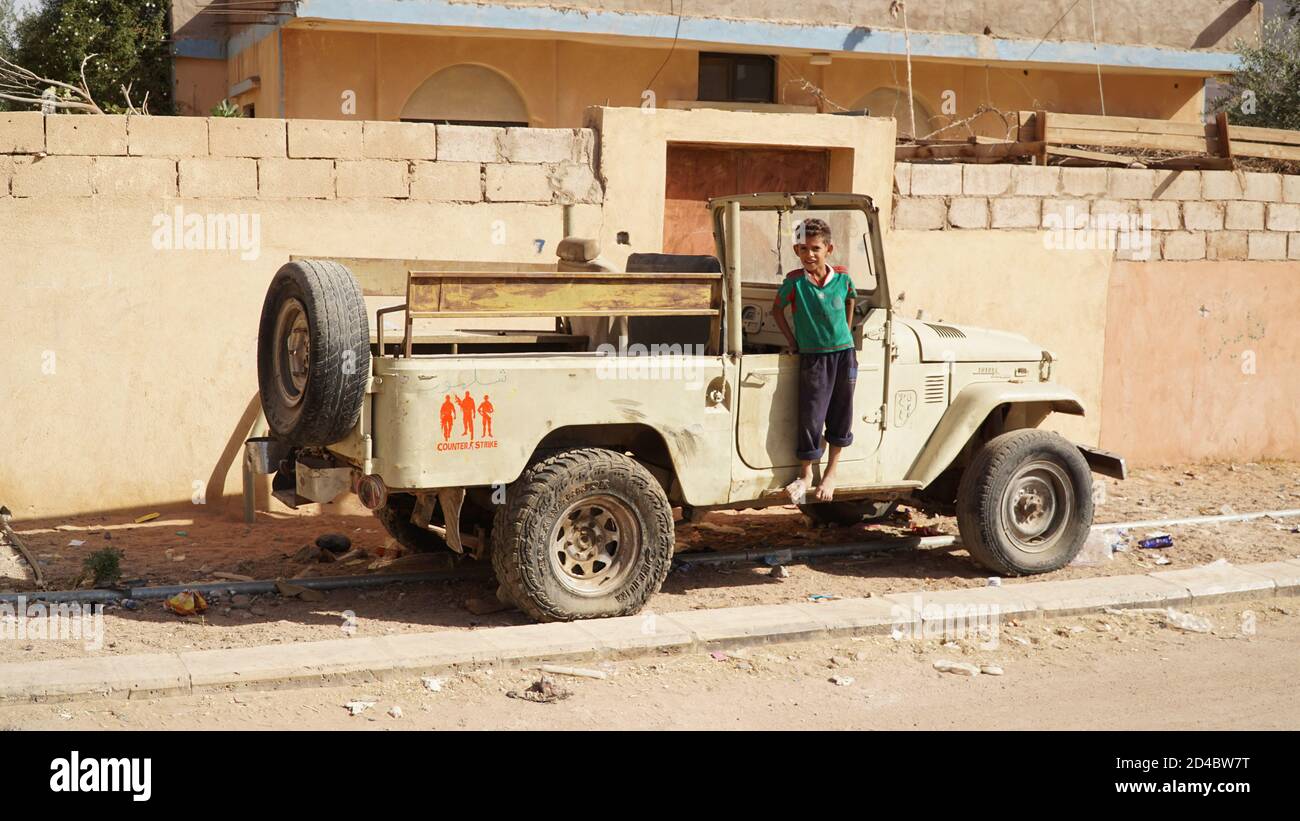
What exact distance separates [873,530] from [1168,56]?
13974mm

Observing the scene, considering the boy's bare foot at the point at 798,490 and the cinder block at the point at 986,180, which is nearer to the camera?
the boy's bare foot at the point at 798,490

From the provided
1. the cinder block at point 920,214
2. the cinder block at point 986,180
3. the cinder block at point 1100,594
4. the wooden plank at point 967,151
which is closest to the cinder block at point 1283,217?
the wooden plank at point 967,151

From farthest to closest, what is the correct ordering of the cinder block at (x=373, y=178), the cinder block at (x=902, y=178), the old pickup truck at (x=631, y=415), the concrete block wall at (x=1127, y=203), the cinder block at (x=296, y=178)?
the concrete block wall at (x=1127, y=203), the cinder block at (x=902, y=178), the cinder block at (x=373, y=178), the cinder block at (x=296, y=178), the old pickup truck at (x=631, y=415)

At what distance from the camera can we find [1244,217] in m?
12.7

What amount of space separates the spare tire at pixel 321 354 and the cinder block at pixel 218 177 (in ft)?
9.08

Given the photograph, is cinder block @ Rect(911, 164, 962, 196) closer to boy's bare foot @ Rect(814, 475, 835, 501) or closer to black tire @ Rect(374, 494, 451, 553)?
boy's bare foot @ Rect(814, 475, 835, 501)

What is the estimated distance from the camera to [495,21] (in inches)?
648

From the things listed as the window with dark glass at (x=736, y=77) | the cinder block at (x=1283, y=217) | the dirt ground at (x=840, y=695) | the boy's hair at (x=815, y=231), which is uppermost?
the window with dark glass at (x=736, y=77)

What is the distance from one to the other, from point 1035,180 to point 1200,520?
3.46m

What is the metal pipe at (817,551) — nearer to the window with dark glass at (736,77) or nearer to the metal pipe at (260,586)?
the metal pipe at (260,586)

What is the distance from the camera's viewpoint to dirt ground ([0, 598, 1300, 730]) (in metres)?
5.66

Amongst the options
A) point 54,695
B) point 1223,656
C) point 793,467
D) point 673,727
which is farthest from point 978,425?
point 54,695

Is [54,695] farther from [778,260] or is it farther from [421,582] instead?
[778,260]

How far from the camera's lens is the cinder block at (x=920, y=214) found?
11.4m
